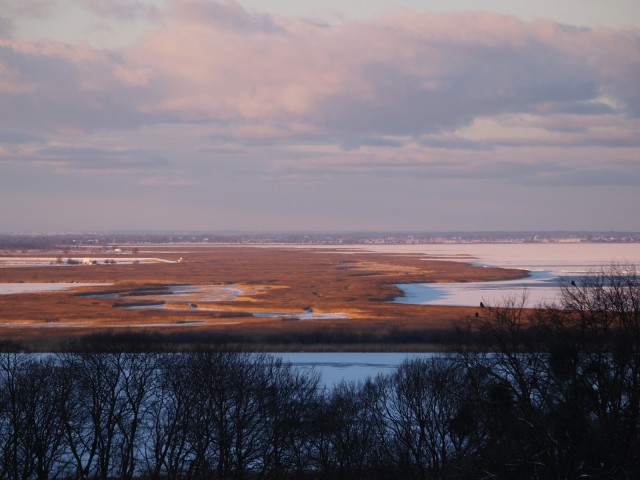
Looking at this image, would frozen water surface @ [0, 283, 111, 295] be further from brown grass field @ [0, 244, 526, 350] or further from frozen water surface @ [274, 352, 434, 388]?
frozen water surface @ [274, 352, 434, 388]

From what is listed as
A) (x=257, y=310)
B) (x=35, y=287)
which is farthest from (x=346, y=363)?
(x=35, y=287)

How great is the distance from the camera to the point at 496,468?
480 inches

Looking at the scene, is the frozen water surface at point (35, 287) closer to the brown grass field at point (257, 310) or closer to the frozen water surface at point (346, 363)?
the brown grass field at point (257, 310)

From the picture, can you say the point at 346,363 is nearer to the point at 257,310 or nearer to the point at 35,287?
the point at 257,310

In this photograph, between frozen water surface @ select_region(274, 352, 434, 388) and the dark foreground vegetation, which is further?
frozen water surface @ select_region(274, 352, 434, 388)

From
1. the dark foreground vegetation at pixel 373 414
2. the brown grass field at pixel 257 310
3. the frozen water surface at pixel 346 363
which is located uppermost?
the dark foreground vegetation at pixel 373 414

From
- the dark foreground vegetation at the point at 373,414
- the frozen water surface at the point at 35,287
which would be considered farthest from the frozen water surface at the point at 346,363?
the frozen water surface at the point at 35,287

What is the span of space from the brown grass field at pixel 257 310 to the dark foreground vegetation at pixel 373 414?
14513 mm

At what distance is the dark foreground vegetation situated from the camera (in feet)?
39.4

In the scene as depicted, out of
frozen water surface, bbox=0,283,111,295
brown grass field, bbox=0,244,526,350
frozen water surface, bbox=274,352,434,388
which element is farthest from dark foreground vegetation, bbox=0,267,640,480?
frozen water surface, bbox=0,283,111,295

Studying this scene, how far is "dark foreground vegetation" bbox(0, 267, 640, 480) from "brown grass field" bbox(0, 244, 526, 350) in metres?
14.5

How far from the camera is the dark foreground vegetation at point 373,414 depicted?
12.0 meters

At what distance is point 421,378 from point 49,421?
7.49 metres

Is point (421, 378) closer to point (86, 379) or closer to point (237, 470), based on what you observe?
point (237, 470)
